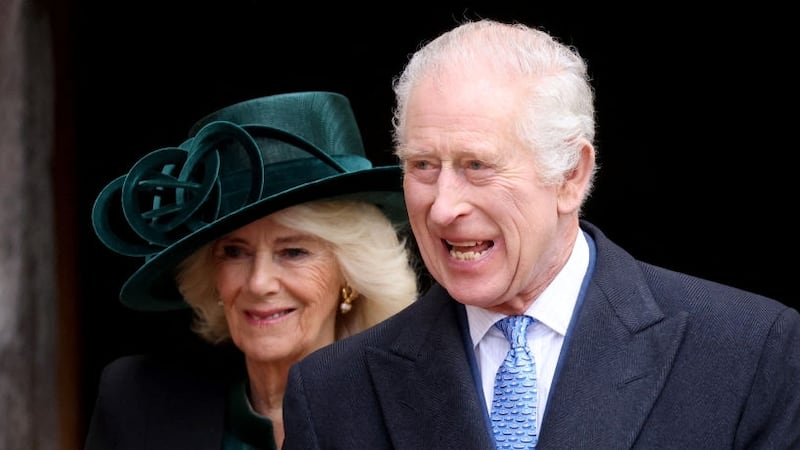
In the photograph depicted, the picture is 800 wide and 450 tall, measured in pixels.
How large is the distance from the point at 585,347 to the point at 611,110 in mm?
2256

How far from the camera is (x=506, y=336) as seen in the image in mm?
2891

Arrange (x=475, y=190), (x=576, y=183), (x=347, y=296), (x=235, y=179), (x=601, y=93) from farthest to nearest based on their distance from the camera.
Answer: (x=601, y=93)
(x=347, y=296)
(x=235, y=179)
(x=576, y=183)
(x=475, y=190)

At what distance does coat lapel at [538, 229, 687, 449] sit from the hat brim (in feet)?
2.88

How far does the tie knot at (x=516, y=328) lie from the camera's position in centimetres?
286

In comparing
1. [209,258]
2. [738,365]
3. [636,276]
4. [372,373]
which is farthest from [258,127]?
[738,365]

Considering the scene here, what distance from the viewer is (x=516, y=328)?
9.43 feet

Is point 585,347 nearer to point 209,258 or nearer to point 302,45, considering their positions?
point 209,258

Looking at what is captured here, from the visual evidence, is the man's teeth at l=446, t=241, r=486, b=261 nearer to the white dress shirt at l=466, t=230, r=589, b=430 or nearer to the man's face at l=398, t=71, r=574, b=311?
the man's face at l=398, t=71, r=574, b=311

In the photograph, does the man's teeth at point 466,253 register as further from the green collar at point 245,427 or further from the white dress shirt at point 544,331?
the green collar at point 245,427

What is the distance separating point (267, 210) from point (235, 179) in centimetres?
20

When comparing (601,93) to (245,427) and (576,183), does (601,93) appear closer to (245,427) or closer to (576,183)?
(245,427)

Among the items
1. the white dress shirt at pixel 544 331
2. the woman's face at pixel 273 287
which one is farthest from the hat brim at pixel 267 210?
the white dress shirt at pixel 544 331

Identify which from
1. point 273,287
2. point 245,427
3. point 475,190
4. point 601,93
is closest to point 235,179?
point 273,287

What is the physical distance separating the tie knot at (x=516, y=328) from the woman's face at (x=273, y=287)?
915mm
